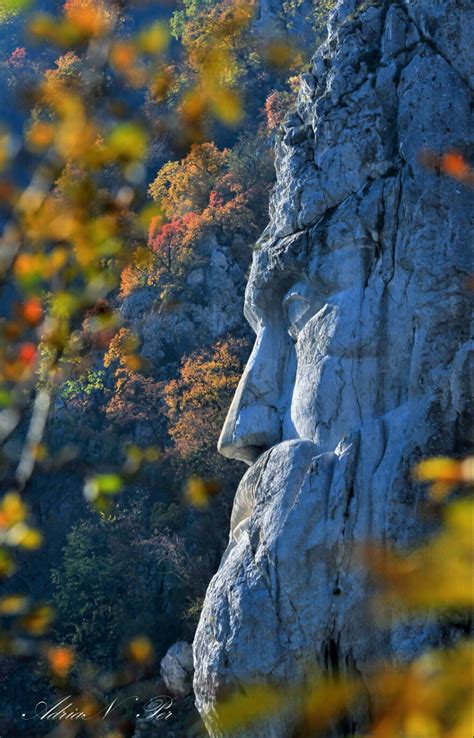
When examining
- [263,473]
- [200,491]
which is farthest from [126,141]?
[200,491]

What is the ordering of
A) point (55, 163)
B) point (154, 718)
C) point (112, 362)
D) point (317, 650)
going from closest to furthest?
point (55, 163) < point (317, 650) < point (154, 718) < point (112, 362)

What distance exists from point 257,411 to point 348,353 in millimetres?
1695

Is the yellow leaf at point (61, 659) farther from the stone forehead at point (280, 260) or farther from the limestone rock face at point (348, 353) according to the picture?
the stone forehead at point (280, 260)

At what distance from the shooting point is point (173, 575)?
20.8 m

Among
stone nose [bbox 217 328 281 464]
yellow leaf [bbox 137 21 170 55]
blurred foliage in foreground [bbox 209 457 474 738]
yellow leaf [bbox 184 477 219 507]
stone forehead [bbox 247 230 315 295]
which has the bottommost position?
blurred foliage in foreground [bbox 209 457 474 738]

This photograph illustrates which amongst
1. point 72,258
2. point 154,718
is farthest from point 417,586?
point 154,718

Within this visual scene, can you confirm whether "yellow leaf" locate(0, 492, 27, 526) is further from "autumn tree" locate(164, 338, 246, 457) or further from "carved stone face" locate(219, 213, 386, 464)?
"autumn tree" locate(164, 338, 246, 457)

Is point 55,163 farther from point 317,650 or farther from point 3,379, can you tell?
point 317,650

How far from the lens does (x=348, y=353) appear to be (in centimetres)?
961

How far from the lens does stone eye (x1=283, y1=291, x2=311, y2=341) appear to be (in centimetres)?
1046

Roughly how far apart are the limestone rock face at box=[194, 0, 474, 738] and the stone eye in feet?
0.08

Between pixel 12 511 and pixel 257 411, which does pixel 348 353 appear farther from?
pixel 12 511

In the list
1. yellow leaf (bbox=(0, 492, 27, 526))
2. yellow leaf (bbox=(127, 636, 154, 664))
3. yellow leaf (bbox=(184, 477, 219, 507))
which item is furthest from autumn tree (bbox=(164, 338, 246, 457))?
yellow leaf (bbox=(0, 492, 27, 526))

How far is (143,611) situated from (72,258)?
1713 centimetres
